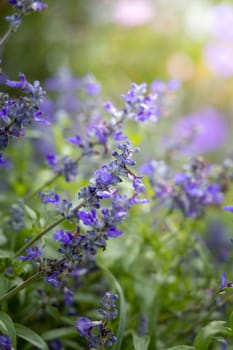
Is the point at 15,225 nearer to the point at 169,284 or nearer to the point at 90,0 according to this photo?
the point at 169,284

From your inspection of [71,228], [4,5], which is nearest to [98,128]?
[71,228]

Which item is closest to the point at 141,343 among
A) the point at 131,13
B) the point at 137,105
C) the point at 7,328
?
the point at 7,328

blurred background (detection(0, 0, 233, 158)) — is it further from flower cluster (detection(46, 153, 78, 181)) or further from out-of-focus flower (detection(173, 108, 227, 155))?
flower cluster (detection(46, 153, 78, 181))

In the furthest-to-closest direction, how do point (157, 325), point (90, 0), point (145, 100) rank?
point (90, 0), point (157, 325), point (145, 100)

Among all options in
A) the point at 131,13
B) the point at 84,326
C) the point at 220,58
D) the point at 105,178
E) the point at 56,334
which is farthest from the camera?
the point at 220,58

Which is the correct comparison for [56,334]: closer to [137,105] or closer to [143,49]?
[137,105]

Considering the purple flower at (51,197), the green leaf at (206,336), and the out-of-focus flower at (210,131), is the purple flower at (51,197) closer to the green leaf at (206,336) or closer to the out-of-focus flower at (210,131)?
the green leaf at (206,336)

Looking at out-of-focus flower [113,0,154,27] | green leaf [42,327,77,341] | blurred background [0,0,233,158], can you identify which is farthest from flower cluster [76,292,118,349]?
out-of-focus flower [113,0,154,27]
